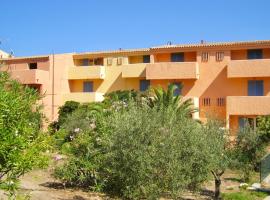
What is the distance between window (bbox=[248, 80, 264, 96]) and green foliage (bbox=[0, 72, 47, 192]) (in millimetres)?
30711

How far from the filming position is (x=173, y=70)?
38.2 metres

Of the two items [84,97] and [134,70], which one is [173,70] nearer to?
[134,70]

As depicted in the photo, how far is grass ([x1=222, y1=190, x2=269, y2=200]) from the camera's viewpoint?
1898 centimetres

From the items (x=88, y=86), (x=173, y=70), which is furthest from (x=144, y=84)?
(x=88, y=86)

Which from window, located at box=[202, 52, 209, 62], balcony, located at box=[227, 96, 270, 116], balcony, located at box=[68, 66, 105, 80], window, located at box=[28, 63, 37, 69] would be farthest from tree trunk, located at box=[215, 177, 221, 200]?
window, located at box=[28, 63, 37, 69]

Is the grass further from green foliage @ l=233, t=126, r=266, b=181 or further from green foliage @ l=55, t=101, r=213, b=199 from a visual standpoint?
green foliage @ l=55, t=101, r=213, b=199

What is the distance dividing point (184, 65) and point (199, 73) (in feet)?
4.67

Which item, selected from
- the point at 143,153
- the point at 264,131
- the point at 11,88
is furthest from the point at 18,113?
the point at 264,131

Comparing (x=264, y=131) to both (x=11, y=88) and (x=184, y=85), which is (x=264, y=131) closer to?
(x=184, y=85)

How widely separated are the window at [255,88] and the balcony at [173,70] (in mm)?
4120

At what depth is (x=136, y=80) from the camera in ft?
137

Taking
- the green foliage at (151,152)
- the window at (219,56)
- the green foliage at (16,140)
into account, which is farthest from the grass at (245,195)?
the window at (219,56)

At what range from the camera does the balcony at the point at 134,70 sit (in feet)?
133

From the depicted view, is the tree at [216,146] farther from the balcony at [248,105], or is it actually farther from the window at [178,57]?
the window at [178,57]
